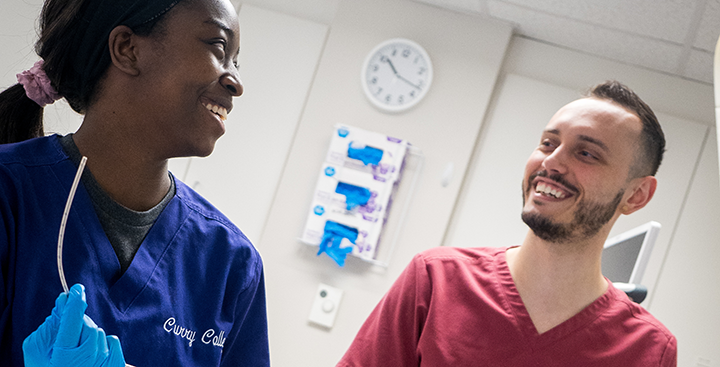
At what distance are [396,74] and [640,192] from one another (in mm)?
1853

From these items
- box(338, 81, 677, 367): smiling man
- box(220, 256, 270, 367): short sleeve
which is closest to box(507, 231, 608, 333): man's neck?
box(338, 81, 677, 367): smiling man

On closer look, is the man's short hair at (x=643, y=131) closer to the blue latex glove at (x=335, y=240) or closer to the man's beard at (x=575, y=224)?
the man's beard at (x=575, y=224)

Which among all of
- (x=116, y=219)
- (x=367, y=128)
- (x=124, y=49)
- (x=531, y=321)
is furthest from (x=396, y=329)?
(x=367, y=128)

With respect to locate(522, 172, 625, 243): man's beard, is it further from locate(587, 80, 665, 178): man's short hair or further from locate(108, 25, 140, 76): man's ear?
locate(108, 25, 140, 76): man's ear

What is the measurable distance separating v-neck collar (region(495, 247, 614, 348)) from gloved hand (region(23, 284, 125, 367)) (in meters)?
0.75

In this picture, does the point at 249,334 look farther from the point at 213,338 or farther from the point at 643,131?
the point at 643,131

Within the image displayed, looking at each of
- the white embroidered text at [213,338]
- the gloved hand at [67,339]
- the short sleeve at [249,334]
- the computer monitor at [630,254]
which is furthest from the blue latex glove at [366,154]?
the gloved hand at [67,339]

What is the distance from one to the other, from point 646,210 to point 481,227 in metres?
0.77

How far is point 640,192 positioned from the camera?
120cm

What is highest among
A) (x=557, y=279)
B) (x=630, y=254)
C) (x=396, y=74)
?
(x=396, y=74)

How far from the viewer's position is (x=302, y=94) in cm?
307

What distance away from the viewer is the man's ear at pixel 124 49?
89 centimetres

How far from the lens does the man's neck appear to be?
1.14 meters

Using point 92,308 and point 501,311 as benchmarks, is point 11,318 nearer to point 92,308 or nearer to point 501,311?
point 92,308
